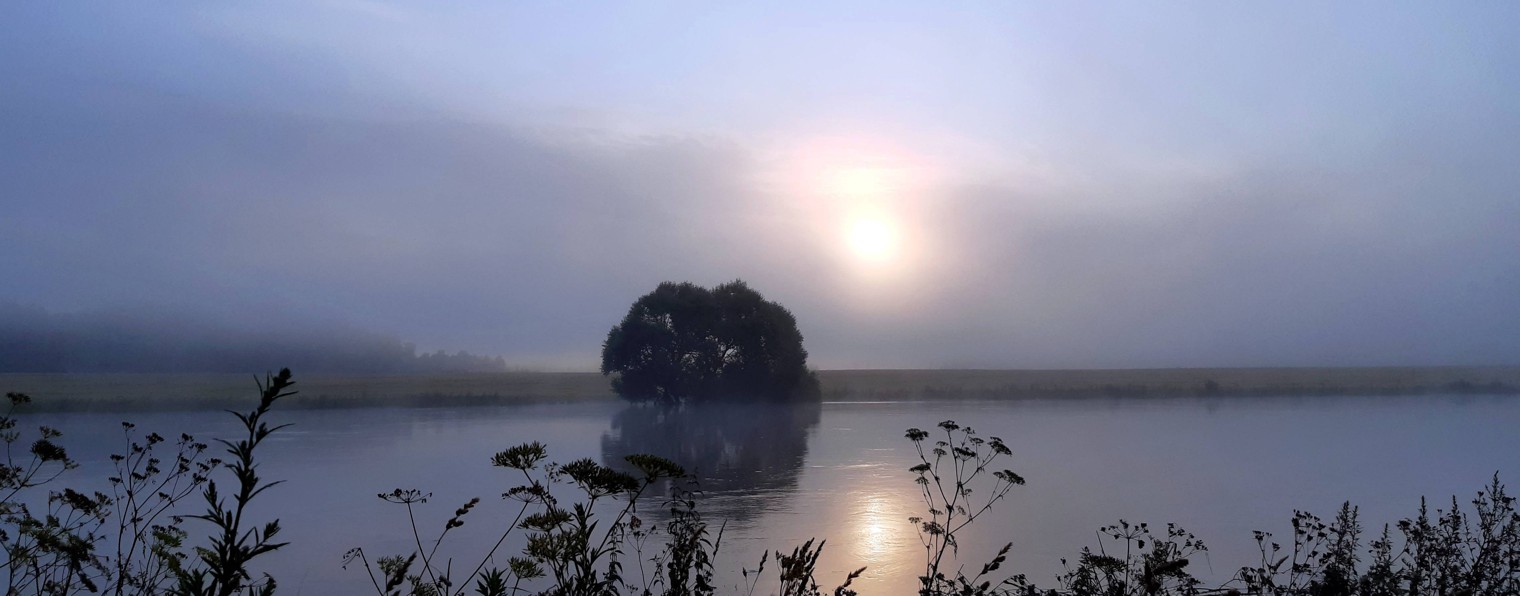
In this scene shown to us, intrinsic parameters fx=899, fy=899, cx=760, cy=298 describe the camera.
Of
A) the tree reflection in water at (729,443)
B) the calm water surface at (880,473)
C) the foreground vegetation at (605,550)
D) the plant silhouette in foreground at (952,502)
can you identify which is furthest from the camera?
the tree reflection in water at (729,443)

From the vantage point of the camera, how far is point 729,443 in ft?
64.4

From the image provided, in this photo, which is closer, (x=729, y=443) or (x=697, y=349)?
(x=729, y=443)

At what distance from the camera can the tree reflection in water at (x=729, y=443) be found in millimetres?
12211

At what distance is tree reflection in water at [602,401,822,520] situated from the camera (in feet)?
40.1

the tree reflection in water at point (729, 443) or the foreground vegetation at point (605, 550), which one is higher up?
the foreground vegetation at point (605, 550)

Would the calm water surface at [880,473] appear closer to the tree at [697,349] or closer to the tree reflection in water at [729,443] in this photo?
the tree reflection in water at [729,443]

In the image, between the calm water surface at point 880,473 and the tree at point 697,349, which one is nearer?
the calm water surface at point 880,473

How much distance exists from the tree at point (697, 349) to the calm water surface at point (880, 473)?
4420 mm

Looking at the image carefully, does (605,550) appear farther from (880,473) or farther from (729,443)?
(729,443)

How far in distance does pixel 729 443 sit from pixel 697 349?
42.3 feet

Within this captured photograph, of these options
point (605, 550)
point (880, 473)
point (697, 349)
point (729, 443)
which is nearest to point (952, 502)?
point (605, 550)

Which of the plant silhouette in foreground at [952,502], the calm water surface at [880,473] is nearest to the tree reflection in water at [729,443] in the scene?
the calm water surface at [880,473]

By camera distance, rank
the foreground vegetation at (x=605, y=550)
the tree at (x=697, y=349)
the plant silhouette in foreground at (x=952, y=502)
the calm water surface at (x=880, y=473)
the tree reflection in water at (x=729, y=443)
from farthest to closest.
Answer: the tree at (x=697, y=349) → the tree reflection in water at (x=729, y=443) → the calm water surface at (x=880, y=473) → the plant silhouette in foreground at (x=952, y=502) → the foreground vegetation at (x=605, y=550)

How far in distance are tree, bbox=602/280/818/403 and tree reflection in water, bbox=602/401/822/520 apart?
2.70 ft
